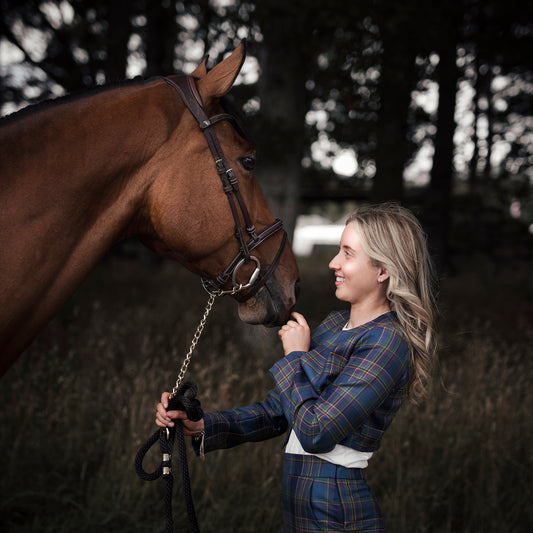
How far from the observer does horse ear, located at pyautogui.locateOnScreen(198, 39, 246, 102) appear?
6.02 ft

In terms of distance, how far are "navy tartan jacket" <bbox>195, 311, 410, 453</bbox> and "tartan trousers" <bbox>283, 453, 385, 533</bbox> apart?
106 mm

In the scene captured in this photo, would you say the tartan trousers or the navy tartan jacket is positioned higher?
the navy tartan jacket

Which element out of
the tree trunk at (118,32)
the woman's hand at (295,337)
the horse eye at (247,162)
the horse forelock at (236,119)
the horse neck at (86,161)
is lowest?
the woman's hand at (295,337)

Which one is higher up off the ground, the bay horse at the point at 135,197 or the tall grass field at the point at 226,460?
the bay horse at the point at 135,197

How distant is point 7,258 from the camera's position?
1.54 meters

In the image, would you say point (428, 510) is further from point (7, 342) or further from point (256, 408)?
point (7, 342)

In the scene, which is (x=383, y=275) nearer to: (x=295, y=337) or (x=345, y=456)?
(x=295, y=337)

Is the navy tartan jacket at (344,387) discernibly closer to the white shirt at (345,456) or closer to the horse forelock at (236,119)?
the white shirt at (345,456)

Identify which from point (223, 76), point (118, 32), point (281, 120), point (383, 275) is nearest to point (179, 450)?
point (383, 275)

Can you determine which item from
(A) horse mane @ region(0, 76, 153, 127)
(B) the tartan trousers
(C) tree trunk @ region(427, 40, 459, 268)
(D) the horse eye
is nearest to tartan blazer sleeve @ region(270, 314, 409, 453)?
(B) the tartan trousers

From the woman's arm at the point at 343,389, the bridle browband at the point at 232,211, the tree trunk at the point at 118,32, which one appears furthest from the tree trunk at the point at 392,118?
the woman's arm at the point at 343,389

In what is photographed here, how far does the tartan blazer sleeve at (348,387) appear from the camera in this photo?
1.52 m

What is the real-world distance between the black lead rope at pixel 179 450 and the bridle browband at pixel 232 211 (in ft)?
1.43

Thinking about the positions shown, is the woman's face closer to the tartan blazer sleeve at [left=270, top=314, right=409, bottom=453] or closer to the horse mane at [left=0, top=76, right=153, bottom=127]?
the tartan blazer sleeve at [left=270, top=314, right=409, bottom=453]
